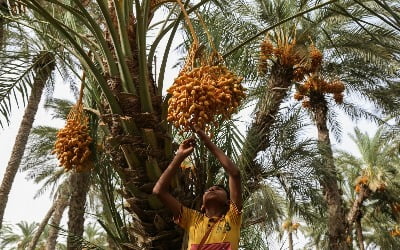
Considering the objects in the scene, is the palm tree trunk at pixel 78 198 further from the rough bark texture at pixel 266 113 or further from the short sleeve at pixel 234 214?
the short sleeve at pixel 234 214

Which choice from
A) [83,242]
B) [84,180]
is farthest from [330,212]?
[83,242]

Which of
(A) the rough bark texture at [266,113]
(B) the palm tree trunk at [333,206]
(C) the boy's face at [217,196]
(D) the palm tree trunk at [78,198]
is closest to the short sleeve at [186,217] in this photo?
(C) the boy's face at [217,196]

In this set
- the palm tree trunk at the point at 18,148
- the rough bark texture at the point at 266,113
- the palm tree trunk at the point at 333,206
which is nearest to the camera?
the rough bark texture at the point at 266,113

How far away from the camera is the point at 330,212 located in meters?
12.1

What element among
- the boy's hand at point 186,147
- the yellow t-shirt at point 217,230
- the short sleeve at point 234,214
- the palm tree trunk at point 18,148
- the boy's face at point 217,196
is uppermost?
the palm tree trunk at point 18,148

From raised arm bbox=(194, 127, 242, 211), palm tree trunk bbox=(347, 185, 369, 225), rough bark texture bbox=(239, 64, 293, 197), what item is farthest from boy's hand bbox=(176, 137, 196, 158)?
palm tree trunk bbox=(347, 185, 369, 225)

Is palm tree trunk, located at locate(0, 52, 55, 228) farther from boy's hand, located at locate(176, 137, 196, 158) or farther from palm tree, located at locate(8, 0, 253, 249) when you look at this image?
boy's hand, located at locate(176, 137, 196, 158)

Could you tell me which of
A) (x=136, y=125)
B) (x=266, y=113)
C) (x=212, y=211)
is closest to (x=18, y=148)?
(x=266, y=113)

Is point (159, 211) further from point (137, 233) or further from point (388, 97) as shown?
point (388, 97)

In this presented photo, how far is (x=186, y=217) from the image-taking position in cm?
282

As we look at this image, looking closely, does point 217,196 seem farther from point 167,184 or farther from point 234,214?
point 167,184

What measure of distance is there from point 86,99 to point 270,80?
5.76 metres

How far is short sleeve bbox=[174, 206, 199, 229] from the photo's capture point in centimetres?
280

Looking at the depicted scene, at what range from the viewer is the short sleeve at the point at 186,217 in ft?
9.20
